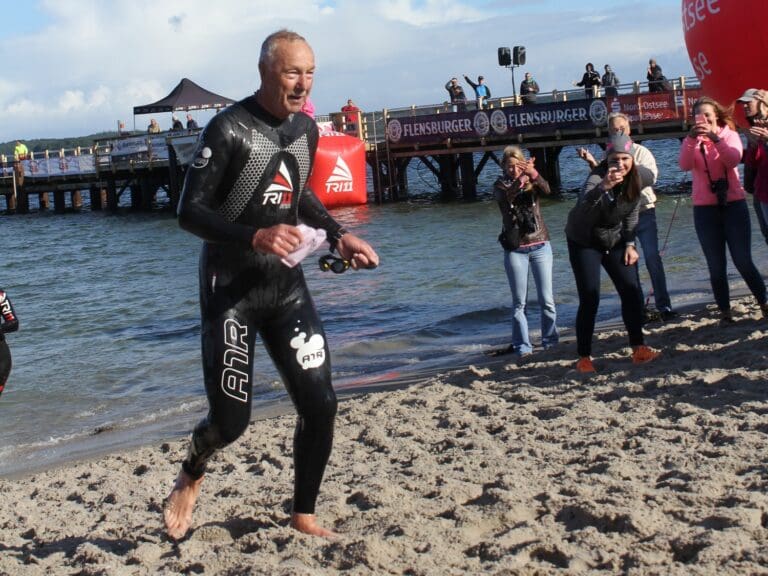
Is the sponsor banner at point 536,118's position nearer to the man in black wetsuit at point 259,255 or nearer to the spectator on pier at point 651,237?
the spectator on pier at point 651,237

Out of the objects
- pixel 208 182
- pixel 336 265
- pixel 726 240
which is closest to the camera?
pixel 208 182

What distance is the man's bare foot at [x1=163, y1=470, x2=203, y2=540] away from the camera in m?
4.23

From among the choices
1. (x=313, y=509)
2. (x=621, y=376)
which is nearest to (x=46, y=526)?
(x=313, y=509)

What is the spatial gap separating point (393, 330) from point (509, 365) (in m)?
4.47

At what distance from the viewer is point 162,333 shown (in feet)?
46.1

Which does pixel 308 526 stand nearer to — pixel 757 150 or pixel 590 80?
pixel 757 150

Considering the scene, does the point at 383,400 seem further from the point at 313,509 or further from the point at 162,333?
the point at 162,333

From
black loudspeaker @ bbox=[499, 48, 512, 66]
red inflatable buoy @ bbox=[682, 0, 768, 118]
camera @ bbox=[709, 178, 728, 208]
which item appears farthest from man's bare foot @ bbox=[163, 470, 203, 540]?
black loudspeaker @ bbox=[499, 48, 512, 66]

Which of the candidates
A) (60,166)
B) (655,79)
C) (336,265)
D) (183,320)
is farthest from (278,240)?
(60,166)

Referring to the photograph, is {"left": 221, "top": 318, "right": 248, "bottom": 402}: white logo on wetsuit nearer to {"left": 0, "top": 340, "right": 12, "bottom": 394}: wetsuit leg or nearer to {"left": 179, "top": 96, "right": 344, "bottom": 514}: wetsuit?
{"left": 179, "top": 96, "right": 344, "bottom": 514}: wetsuit

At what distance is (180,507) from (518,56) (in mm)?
27237

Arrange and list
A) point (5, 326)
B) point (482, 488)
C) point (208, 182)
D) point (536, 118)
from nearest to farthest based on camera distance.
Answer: point (208, 182), point (482, 488), point (5, 326), point (536, 118)

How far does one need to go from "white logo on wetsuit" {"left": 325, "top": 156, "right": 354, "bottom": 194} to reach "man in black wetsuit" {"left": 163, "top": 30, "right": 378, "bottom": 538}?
1897 centimetres

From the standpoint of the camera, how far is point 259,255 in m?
3.93
